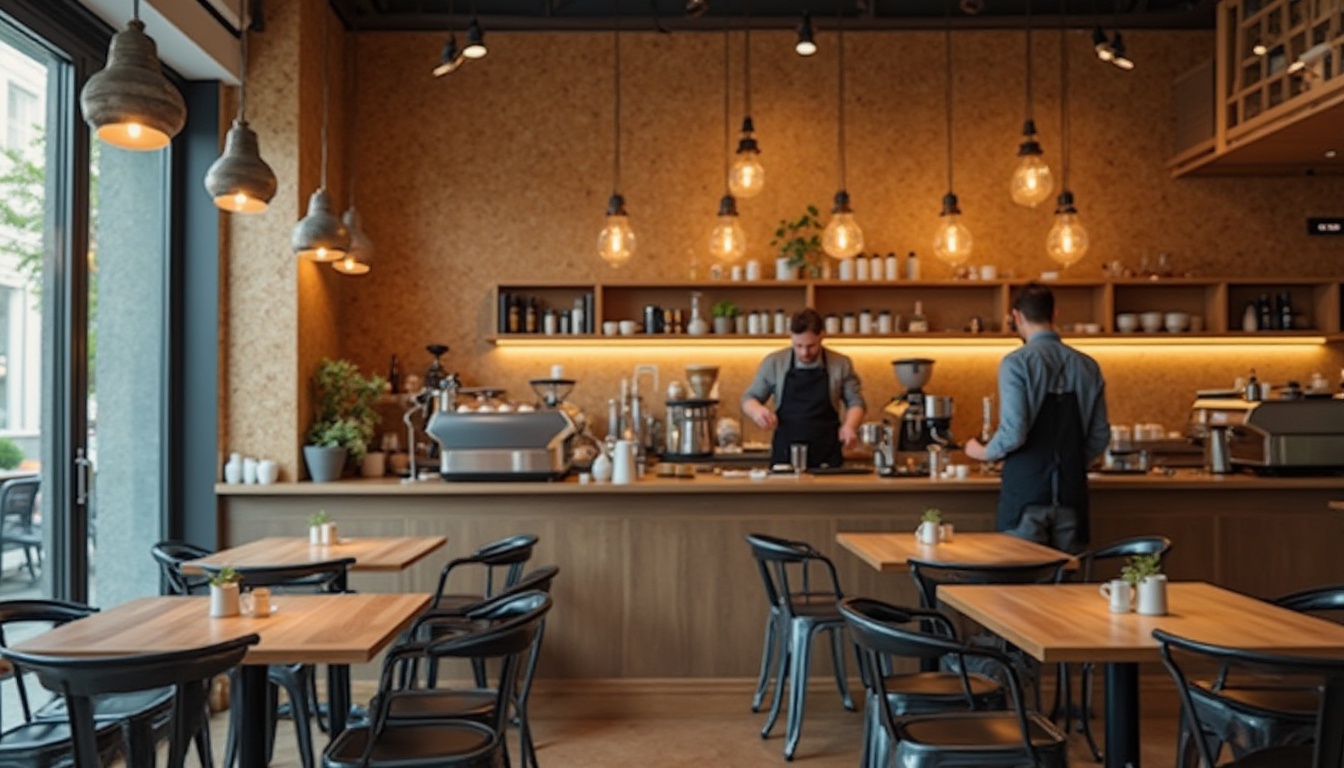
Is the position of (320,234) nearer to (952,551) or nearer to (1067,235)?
Answer: (952,551)

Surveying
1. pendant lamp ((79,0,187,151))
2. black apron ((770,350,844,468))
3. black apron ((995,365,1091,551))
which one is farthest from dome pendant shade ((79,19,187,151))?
black apron ((770,350,844,468))

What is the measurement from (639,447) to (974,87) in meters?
3.42

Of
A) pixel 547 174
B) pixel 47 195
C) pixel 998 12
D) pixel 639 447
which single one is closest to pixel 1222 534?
pixel 639 447

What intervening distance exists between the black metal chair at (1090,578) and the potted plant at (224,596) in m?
3.02

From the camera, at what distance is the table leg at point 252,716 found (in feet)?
10.2

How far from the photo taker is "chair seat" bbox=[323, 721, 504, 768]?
115 inches

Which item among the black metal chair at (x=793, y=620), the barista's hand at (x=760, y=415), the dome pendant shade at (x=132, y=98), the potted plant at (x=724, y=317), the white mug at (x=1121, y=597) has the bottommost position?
the black metal chair at (x=793, y=620)

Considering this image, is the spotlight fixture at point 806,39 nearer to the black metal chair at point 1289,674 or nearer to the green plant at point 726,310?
the green plant at point 726,310

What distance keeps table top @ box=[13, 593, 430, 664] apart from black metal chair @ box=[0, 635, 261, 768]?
0.47ft

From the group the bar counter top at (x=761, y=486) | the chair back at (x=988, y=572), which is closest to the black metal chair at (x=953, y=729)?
the chair back at (x=988, y=572)

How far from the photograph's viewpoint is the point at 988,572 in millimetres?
3756

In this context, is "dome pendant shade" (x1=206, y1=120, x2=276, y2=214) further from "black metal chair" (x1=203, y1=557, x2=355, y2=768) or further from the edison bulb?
the edison bulb

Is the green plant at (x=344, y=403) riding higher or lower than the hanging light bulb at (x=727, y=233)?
lower

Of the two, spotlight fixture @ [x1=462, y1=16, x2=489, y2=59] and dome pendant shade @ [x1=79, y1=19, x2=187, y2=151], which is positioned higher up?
spotlight fixture @ [x1=462, y1=16, x2=489, y2=59]
